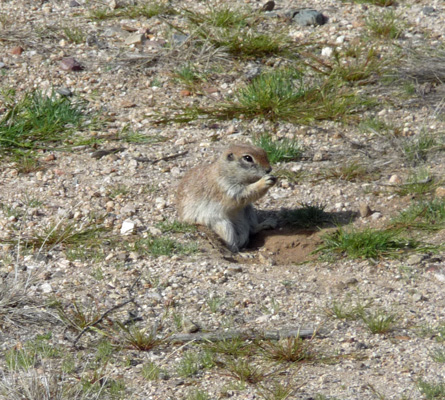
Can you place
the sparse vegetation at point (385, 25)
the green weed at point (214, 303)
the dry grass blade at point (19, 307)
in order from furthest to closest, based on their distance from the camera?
the sparse vegetation at point (385, 25), the green weed at point (214, 303), the dry grass blade at point (19, 307)

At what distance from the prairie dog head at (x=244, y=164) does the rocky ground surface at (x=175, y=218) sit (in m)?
0.54

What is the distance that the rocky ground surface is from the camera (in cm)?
438

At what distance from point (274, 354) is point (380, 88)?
4.36 m

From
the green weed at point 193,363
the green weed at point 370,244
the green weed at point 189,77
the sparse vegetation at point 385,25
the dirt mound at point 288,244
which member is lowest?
the dirt mound at point 288,244

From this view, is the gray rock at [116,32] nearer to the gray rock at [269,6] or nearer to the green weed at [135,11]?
the green weed at [135,11]

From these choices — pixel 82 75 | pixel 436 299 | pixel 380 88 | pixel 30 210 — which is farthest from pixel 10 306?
pixel 380 88

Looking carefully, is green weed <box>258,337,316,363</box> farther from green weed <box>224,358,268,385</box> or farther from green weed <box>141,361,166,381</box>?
green weed <box>141,361,166,381</box>

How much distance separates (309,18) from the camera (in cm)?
901

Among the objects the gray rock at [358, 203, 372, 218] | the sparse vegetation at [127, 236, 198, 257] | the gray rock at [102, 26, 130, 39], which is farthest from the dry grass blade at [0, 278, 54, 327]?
the gray rock at [102, 26, 130, 39]

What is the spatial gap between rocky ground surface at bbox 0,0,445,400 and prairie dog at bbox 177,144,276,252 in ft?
0.69

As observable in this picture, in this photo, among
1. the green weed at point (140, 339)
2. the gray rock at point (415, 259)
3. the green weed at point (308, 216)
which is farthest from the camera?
the green weed at point (308, 216)

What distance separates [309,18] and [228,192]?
3.42 meters

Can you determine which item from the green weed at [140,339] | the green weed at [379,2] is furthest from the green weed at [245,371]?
the green weed at [379,2]

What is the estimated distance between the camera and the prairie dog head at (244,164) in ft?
20.9
